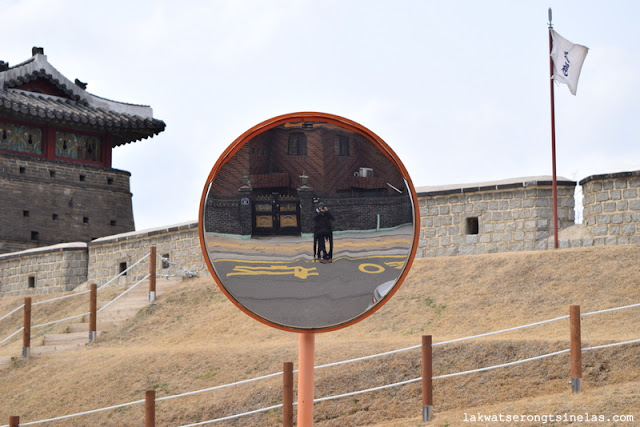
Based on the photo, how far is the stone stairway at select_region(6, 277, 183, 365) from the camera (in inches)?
689

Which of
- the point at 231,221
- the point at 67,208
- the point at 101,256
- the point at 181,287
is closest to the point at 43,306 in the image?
the point at 101,256

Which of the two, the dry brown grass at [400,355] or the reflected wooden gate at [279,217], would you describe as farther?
the dry brown grass at [400,355]

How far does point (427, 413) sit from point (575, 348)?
150 cm

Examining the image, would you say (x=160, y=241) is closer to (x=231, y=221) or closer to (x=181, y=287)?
(x=181, y=287)

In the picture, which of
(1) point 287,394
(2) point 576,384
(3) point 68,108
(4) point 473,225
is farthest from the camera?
(3) point 68,108

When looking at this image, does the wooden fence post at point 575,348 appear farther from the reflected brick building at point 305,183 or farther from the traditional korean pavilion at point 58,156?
the traditional korean pavilion at point 58,156

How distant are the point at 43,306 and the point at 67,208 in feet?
32.8

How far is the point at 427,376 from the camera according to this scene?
866 cm

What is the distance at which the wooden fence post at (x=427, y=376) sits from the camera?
8602mm

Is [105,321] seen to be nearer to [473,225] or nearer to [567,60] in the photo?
[473,225]

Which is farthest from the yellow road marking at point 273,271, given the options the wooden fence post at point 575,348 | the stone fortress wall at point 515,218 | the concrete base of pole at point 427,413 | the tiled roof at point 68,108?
the tiled roof at point 68,108

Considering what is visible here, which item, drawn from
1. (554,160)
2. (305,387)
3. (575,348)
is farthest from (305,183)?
(554,160)

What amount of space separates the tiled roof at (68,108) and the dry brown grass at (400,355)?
42.7 feet

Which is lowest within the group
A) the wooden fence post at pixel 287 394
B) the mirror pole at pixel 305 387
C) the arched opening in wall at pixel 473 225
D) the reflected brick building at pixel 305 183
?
the wooden fence post at pixel 287 394
